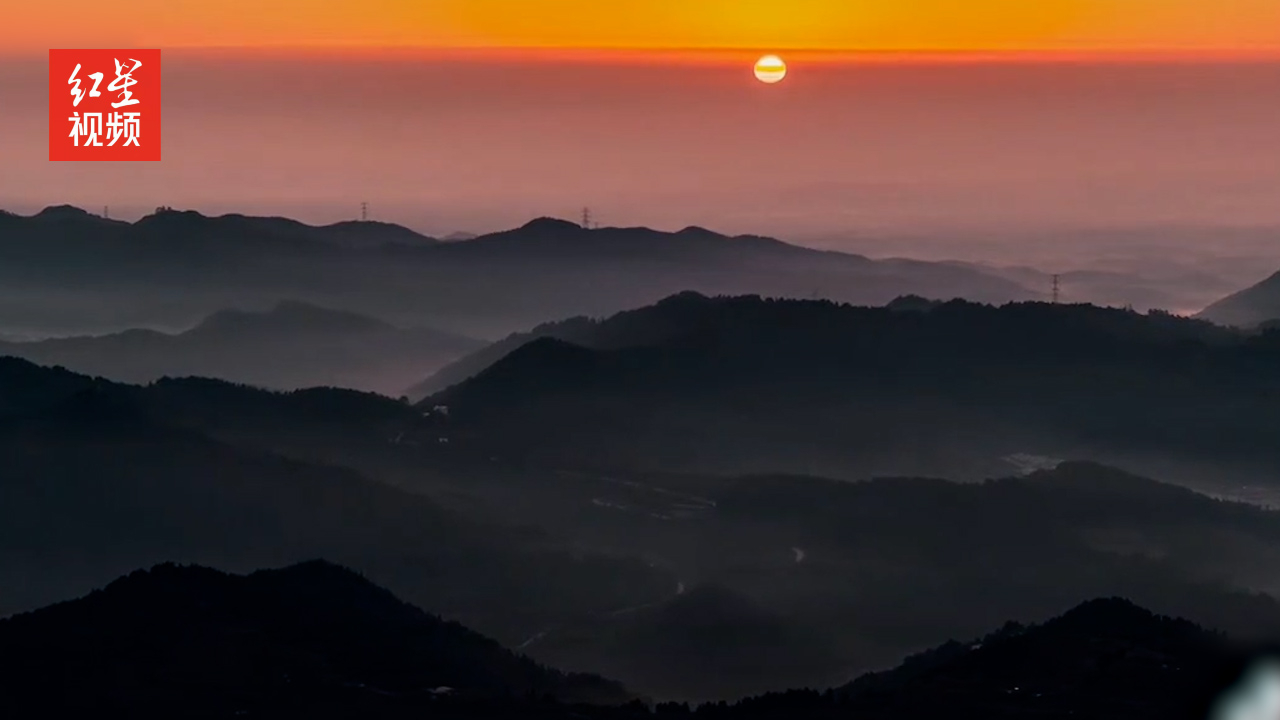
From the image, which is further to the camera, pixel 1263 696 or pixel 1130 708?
pixel 1130 708

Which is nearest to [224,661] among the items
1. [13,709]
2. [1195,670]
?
[13,709]

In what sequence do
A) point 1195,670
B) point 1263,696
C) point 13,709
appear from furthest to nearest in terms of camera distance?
point 1195,670
point 13,709
point 1263,696

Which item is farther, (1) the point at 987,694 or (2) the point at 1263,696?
(1) the point at 987,694

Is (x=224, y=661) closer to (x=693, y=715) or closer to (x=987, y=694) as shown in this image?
(x=693, y=715)

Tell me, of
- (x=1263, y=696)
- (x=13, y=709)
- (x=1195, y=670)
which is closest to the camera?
(x=1263, y=696)

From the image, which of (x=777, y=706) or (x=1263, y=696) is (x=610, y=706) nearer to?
(x=777, y=706)

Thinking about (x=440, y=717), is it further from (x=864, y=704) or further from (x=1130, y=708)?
(x=1130, y=708)

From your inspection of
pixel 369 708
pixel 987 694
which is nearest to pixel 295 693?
pixel 369 708

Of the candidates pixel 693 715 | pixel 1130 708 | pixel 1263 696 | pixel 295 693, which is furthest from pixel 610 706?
pixel 1263 696
